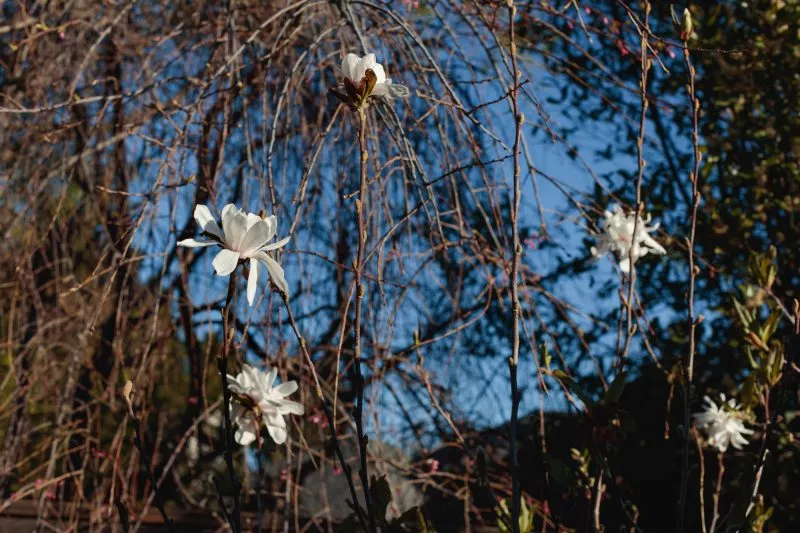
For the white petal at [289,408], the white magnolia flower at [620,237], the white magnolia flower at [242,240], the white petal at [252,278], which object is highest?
the white magnolia flower at [620,237]

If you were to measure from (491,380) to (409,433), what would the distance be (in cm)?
31

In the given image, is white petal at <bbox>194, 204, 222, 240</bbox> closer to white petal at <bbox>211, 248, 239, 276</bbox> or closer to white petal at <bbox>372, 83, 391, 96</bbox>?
white petal at <bbox>211, 248, 239, 276</bbox>

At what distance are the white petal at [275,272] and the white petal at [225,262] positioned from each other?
0.09 ft

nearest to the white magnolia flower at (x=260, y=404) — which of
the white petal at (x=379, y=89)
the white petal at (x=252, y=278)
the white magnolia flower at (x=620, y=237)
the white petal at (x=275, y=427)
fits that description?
the white petal at (x=275, y=427)

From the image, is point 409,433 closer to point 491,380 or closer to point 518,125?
point 491,380

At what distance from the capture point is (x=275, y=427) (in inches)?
48.4

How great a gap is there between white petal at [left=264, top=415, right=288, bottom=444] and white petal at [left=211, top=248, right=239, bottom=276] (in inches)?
11.0

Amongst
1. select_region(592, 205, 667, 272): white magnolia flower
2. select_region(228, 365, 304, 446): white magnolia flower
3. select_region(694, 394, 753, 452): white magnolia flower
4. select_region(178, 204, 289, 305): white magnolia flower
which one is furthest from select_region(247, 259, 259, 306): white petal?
select_region(694, 394, 753, 452): white magnolia flower

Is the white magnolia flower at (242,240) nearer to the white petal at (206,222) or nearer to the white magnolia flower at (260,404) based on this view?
the white petal at (206,222)

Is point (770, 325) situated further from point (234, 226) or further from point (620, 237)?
point (234, 226)

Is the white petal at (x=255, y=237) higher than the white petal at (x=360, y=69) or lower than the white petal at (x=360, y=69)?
lower

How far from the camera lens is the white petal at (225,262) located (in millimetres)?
1010

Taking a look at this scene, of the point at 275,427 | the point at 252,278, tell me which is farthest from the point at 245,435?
the point at 252,278

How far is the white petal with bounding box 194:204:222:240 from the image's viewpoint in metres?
1.05
